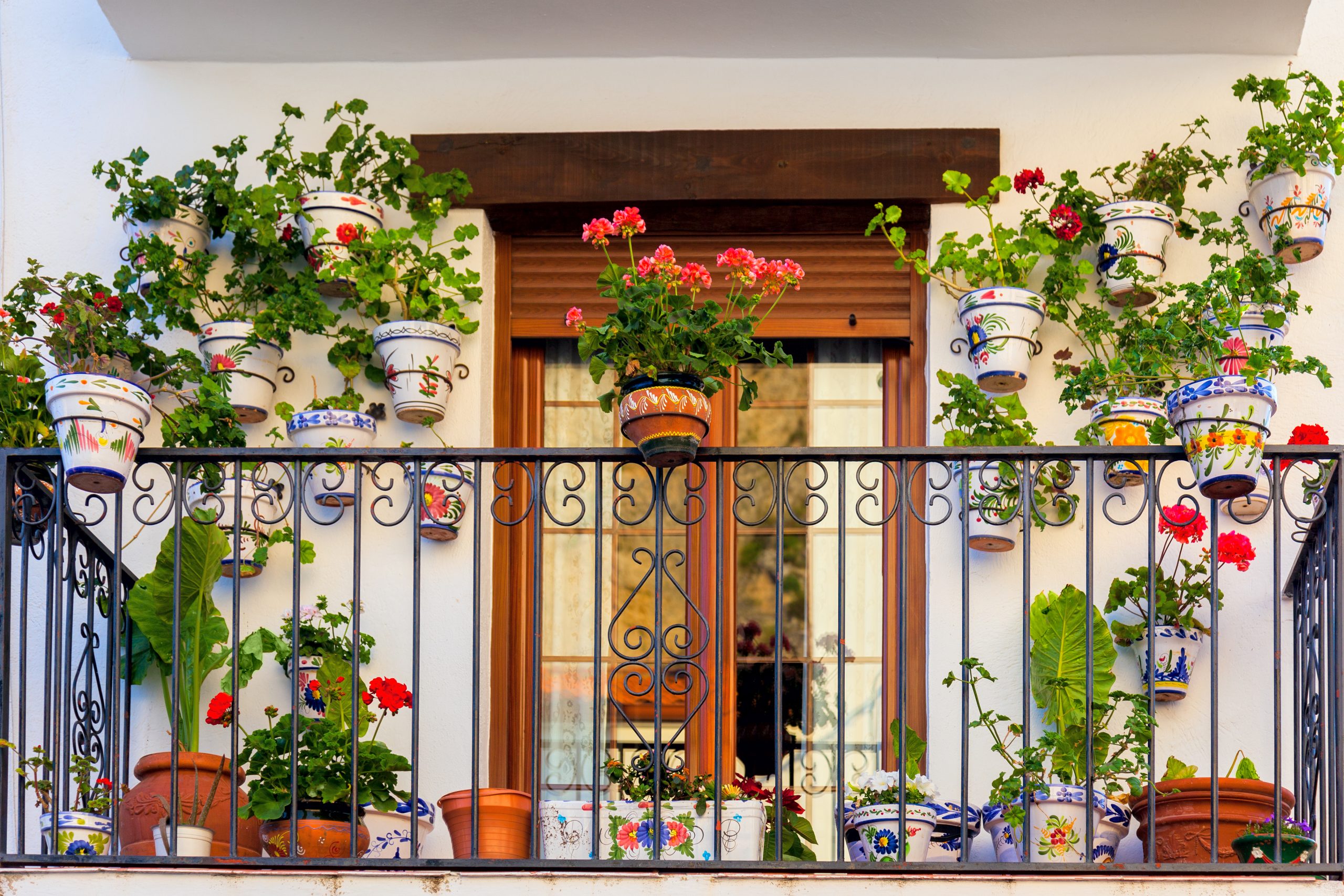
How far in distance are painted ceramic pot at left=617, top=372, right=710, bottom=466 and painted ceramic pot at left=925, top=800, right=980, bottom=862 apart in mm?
1332

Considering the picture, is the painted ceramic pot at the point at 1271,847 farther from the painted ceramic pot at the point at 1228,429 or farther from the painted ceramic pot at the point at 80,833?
the painted ceramic pot at the point at 80,833

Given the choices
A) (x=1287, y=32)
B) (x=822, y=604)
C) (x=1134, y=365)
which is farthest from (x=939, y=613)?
(x=1287, y=32)

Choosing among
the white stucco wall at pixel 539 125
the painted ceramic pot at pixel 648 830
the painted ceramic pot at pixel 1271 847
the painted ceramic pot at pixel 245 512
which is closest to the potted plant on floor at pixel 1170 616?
the white stucco wall at pixel 539 125

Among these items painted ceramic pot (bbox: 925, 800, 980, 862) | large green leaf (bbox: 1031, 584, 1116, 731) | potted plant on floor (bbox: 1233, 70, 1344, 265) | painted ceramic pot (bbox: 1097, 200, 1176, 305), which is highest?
potted plant on floor (bbox: 1233, 70, 1344, 265)

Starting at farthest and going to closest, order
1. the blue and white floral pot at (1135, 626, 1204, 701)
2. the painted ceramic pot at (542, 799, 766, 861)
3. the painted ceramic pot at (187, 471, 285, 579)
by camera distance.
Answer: the painted ceramic pot at (187, 471, 285, 579), the blue and white floral pot at (1135, 626, 1204, 701), the painted ceramic pot at (542, 799, 766, 861)

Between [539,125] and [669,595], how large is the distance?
174 cm

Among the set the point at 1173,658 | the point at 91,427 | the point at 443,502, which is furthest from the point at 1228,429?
the point at 91,427

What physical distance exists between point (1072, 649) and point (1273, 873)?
115 cm

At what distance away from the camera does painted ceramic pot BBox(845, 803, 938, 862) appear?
5453mm

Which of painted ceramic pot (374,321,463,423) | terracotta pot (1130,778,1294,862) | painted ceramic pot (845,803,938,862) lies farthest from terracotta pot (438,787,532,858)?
terracotta pot (1130,778,1294,862)

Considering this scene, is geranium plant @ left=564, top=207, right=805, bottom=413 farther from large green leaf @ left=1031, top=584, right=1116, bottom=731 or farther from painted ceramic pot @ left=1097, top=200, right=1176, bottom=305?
painted ceramic pot @ left=1097, top=200, right=1176, bottom=305

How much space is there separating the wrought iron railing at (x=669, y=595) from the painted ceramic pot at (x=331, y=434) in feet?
0.10

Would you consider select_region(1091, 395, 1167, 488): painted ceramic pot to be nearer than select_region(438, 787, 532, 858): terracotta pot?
No

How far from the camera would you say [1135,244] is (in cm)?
645
